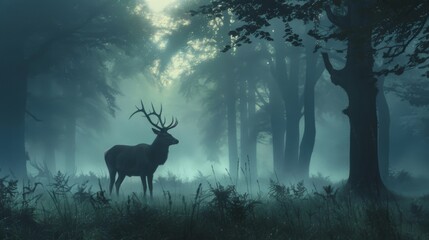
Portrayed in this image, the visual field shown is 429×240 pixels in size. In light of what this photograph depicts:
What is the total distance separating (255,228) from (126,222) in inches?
67.2

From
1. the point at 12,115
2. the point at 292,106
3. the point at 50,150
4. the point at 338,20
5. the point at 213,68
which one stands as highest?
the point at 213,68

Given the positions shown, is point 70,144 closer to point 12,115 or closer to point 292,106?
point 12,115

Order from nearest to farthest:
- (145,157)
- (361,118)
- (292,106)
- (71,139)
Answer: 1. (361,118)
2. (145,157)
3. (292,106)
4. (71,139)

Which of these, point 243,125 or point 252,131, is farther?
point 252,131

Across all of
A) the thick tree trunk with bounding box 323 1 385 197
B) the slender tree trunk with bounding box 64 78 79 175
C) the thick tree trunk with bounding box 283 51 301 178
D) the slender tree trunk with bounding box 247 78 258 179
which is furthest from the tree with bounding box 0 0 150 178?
the slender tree trunk with bounding box 247 78 258 179

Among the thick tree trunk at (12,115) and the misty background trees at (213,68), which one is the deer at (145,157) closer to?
the misty background trees at (213,68)

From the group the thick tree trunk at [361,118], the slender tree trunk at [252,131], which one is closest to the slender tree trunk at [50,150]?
the slender tree trunk at [252,131]

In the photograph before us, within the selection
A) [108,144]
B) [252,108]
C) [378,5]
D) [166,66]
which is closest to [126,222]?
[378,5]

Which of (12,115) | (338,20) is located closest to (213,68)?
(12,115)

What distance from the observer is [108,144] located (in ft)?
190

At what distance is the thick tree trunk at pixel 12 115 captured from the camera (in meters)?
17.8

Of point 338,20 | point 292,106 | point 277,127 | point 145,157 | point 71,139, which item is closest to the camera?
point 338,20

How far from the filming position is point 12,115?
59.0ft

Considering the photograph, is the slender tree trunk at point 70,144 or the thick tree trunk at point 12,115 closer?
the thick tree trunk at point 12,115
